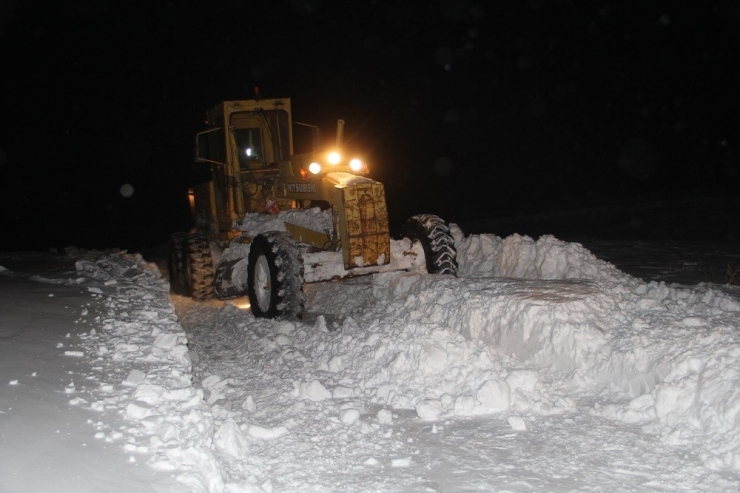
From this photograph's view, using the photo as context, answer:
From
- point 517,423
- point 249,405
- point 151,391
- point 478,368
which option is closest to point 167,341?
point 249,405

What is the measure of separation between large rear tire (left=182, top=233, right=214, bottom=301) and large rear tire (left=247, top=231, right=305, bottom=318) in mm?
1783

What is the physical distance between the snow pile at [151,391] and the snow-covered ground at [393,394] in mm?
16

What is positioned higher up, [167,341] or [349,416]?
[167,341]

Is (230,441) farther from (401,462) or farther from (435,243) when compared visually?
(435,243)

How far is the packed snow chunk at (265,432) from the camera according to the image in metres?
4.64

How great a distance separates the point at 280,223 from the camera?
32.0 feet

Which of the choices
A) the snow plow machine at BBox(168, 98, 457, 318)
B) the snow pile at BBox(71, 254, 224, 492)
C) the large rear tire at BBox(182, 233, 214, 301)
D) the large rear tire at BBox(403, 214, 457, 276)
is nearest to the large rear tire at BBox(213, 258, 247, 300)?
the snow plow machine at BBox(168, 98, 457, 318)

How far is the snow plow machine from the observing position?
8289 millimetres

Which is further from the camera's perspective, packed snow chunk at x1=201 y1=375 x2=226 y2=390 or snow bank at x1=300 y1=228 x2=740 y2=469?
packed snow chunk at x1=201 y1=375 x2=226 y2=390

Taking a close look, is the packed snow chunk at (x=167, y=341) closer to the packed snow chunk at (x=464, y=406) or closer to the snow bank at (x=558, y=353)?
the snow bank at (x=558, y=353)

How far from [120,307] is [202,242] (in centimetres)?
388

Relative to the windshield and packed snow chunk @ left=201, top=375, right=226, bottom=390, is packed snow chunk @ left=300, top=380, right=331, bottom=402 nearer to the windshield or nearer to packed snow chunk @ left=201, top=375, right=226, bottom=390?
packed snow chunk @ left=201, top=375, right=226, bottom=390

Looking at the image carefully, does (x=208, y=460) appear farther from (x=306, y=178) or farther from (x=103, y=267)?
(x=103, y=267)

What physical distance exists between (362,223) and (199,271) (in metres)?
3.27
